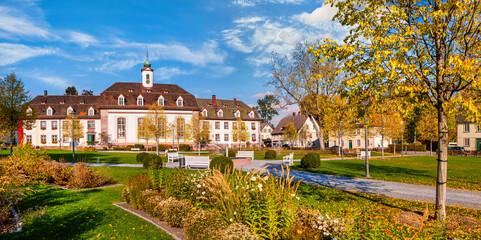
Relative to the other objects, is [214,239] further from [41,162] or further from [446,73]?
[41,162]

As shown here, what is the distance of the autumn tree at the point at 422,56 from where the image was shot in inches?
248

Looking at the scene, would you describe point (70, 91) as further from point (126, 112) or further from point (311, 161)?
point (311, 161)

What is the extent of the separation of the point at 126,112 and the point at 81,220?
4416cm

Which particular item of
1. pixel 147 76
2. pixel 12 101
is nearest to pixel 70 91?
pixel 147 76

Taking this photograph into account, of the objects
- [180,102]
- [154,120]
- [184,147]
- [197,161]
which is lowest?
[184,147]

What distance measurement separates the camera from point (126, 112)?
159 feet

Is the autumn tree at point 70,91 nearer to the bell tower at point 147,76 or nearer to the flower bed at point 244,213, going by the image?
the bell tower at point 147,76

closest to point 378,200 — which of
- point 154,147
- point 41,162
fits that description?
point 41,162

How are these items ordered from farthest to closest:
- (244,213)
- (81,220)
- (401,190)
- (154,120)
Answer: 1. (154,120)
2. (401,190)
3. (81,220)
4. (244,213)

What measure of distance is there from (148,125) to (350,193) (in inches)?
1393

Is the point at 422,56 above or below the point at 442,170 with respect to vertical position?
above

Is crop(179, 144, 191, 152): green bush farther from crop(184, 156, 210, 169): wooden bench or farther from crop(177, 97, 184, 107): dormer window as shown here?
crop(184, 156, 210, 169): wooden bench

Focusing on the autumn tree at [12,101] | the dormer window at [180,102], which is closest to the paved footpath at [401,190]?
the autumn tree at [12,101]

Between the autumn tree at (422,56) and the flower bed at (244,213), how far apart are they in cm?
329
